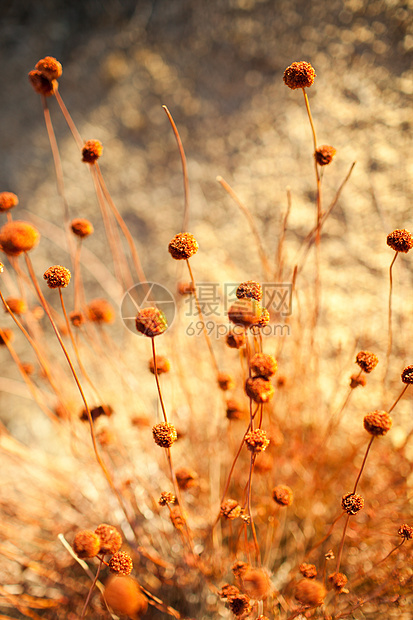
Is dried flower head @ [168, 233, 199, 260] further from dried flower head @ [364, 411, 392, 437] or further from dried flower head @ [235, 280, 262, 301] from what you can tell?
dried flower head @ [364, 411, 392, 437]

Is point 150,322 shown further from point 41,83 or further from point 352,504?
point 41,83

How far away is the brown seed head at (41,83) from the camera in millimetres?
674

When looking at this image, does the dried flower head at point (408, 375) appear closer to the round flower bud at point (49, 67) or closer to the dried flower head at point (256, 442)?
the dried flower head at point (256, 442)

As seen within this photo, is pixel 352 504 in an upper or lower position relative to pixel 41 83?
lower

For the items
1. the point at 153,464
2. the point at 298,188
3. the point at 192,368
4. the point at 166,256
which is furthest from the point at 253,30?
the point at 153,464

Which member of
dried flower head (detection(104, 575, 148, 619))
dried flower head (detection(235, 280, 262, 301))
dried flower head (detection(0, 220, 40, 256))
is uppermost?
dried flower head (detection(235, 280, 262, 301))

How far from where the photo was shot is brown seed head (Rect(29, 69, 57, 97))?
0.67m

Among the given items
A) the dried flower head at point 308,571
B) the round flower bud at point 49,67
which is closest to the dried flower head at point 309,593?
the dried flower head at point 308,571

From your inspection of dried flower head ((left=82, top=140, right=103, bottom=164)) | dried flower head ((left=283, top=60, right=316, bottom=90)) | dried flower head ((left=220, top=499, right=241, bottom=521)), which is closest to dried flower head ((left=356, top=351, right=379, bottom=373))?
dried flower head ((left=220, top=499, right=241, bottom=521))

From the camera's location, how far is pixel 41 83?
69cm

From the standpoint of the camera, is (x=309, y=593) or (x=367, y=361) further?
(x=367, y=361)

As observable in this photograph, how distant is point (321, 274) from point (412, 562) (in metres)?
0.65

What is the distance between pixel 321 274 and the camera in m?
1.08

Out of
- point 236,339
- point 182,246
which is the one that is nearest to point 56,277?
point 182,246
